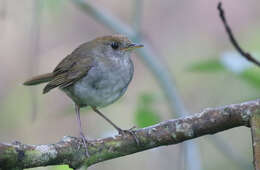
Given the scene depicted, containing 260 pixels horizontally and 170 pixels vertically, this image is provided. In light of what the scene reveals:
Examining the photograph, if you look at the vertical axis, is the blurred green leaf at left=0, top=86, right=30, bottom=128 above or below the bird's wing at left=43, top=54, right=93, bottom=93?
below

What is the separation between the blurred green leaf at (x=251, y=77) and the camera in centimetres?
319

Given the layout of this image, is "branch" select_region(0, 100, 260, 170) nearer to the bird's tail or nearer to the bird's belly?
the bird's belly

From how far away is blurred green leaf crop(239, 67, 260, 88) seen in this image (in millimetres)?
3186

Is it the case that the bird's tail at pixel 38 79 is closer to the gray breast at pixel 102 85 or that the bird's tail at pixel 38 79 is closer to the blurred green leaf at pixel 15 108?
the gray breast at pixel 102 85

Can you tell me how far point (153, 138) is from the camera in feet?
8.79

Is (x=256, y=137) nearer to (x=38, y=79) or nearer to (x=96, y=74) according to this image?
(x=96, y=74)

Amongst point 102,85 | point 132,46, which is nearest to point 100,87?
point 102,85

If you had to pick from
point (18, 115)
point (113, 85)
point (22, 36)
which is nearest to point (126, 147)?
point (113, 85)

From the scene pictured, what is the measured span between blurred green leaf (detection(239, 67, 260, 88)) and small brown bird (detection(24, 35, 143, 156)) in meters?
1.00

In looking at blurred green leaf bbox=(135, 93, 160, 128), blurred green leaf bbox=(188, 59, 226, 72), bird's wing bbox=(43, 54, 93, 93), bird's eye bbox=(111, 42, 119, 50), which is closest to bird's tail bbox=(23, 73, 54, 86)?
bird's wing bbox=(43, 54, 93, 93)

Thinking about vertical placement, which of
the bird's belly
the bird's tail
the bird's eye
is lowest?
the bird's belly

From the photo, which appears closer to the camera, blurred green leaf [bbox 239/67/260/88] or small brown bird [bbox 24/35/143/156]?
blurred green leaf [bbox 239/67/260/88]

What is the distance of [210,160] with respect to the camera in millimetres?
6836

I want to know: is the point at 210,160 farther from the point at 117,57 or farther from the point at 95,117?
the point at 117,57
